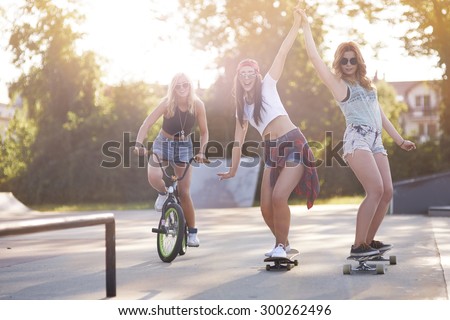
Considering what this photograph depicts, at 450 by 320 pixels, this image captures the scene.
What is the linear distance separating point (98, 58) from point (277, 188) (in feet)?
78.2

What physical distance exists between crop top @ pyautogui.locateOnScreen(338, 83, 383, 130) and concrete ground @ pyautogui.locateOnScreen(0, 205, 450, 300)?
44.3 inches

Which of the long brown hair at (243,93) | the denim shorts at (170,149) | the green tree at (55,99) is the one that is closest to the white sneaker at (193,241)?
the denim shorts at (170,149)

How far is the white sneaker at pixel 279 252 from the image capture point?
6.31 m

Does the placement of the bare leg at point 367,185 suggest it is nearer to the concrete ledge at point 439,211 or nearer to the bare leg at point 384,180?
the bare leg at point 384,180

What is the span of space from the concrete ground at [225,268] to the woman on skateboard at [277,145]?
0.49m

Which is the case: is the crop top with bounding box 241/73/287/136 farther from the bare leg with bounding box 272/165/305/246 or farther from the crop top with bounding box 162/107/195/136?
the crop top with bounding box 162/107/195/136

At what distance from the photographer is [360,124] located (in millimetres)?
6082

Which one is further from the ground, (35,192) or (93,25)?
(93,25)

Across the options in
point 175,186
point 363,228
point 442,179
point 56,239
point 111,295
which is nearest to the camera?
point 111,295

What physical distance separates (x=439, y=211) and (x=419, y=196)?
105 centimetres

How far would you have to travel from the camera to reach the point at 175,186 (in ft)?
24.4

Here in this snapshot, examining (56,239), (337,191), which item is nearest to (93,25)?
(337,191)

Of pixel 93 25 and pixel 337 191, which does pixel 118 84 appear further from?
pixel 337 191

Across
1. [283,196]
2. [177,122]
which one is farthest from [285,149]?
[177,122]
